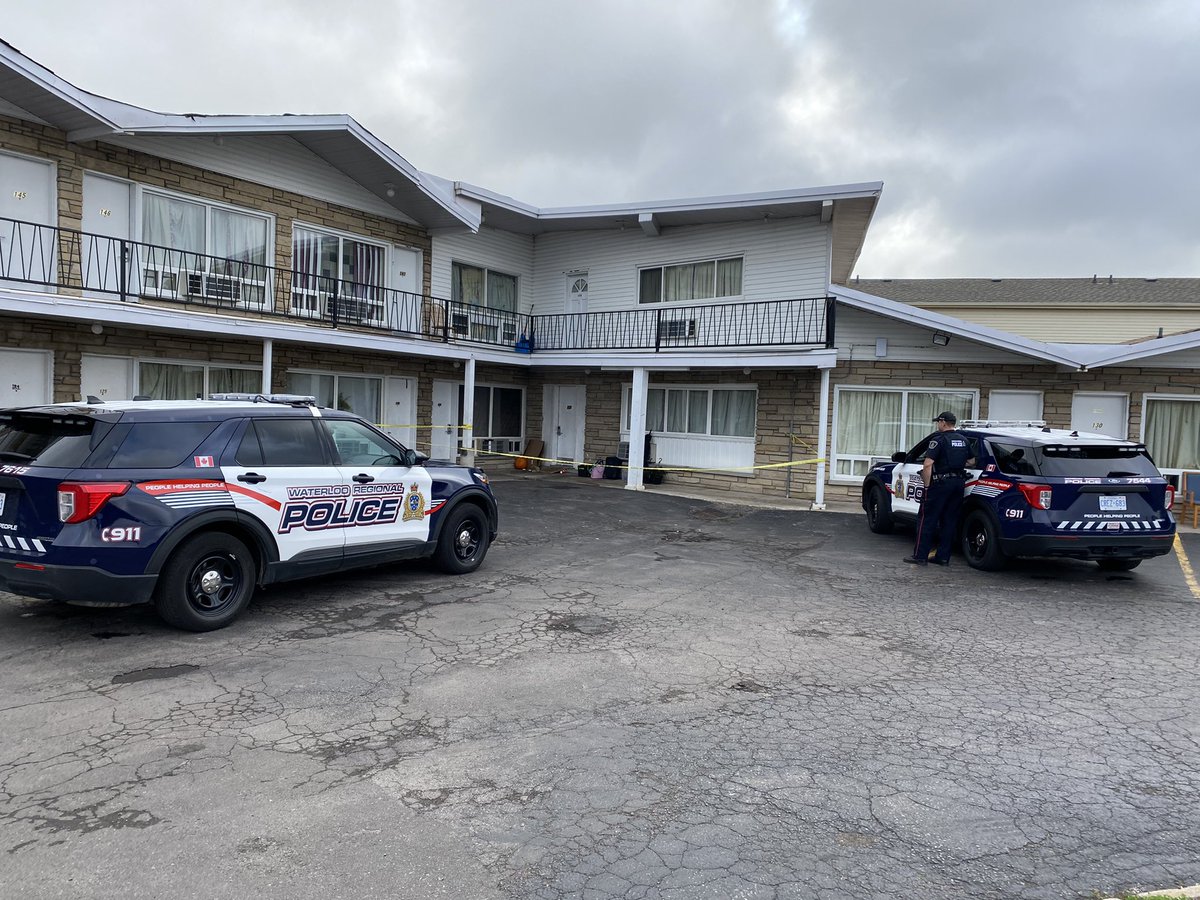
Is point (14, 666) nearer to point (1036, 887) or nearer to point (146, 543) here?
point (146, 543)

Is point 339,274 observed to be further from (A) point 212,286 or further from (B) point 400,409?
(B) point 400,409

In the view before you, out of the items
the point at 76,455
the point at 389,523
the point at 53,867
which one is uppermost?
the point at 76,455

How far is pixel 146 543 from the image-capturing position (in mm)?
5680

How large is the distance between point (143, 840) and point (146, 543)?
9.24ft

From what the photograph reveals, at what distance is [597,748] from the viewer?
14.2ft

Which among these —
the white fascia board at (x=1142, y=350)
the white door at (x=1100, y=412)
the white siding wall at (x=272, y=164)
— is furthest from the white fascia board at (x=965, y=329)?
the white siding wall at (x=272, y=164)

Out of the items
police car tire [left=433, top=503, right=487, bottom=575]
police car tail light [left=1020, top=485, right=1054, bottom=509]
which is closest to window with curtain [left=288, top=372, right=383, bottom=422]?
police car tire [left=433, top=503, right=487, bottom=575]

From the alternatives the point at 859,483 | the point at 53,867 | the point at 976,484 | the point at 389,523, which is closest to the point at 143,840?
the point at 53,867

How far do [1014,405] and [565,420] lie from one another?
32.8 feet

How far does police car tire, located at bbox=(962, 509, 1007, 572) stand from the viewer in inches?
362

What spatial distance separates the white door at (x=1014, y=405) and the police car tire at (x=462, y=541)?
35.3ft

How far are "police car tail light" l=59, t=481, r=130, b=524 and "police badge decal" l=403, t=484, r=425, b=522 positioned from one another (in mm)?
2657

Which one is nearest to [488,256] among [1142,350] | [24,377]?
[24,377]

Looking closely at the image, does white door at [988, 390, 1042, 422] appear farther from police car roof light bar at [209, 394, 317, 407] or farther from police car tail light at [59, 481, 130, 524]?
police car tail light at [59, 481, 130, 524]
